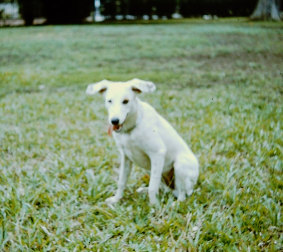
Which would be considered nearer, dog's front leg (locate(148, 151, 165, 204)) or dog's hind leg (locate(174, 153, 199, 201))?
dog's front leg (locate(148, 151, 165, 204))

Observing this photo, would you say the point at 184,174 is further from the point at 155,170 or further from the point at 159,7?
the point at 159,7

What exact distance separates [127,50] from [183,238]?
11.0 m

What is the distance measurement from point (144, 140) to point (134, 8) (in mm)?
33192

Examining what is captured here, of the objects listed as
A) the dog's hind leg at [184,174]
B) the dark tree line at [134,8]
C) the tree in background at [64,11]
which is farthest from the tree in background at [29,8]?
the dog's hind leg at [184,174]

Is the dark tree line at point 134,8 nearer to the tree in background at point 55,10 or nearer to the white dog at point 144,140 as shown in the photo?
the tree in background at point 55,10

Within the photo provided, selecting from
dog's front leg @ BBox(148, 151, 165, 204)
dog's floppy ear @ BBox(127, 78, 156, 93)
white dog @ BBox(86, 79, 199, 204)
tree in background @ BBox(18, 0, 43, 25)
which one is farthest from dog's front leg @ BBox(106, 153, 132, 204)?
tree in background @ BBox(18, 0, 43, 25)

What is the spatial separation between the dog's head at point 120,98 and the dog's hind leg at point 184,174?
67cm

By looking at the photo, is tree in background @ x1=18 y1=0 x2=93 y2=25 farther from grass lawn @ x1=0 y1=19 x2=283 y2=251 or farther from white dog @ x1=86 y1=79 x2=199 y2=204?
white dog @ x1=86 y1=79 x2=199 y2=204

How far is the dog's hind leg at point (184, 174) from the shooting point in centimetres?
300

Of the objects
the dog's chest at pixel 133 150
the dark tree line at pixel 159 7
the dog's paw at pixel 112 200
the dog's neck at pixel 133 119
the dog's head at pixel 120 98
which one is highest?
the dark tree line at pixel 159 7

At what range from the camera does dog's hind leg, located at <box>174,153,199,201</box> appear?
118 inches

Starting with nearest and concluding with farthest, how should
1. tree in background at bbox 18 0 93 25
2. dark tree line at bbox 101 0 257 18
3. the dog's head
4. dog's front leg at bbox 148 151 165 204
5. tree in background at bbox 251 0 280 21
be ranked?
the dog's head → dog's front leg at bbox 148 151 165 204 → tree in background at bbox 18 0 93 25 → tree in background at bbox 251 0 280 21 → dark tree line at bbox 101 0 257 18

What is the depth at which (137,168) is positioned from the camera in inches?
151

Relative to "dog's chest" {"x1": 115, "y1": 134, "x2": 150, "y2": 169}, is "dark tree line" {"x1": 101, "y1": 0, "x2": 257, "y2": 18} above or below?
above
